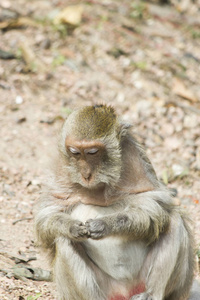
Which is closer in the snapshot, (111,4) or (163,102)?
(163,102)

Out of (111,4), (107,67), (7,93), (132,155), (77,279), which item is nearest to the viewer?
(77,279)

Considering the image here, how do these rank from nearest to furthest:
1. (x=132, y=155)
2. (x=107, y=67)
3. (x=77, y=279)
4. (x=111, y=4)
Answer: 1. (x=77, y=279)
2. (x=132, y=155)
3. (x=107, y=67)
4. (x=111, y=4)

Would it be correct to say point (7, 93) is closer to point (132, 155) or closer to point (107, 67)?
point (107, 67)

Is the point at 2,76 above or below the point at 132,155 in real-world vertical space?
below

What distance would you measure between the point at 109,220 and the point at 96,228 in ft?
0.83

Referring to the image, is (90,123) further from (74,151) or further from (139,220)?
(139,220)

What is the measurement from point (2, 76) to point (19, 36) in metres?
1.69

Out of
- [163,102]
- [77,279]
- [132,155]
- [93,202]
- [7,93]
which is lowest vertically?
[7,93]

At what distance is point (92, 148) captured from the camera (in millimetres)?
5957

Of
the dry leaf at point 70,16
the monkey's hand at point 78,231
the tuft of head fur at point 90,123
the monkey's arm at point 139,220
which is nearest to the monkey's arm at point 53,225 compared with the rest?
the monkey's hand at point 78,231

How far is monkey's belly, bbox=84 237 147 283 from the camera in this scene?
6234mm

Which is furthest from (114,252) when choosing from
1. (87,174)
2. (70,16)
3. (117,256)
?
(70,16)

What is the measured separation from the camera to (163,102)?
468 inches

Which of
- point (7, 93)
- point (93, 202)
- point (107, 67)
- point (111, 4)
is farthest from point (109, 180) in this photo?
point (111, 4)
